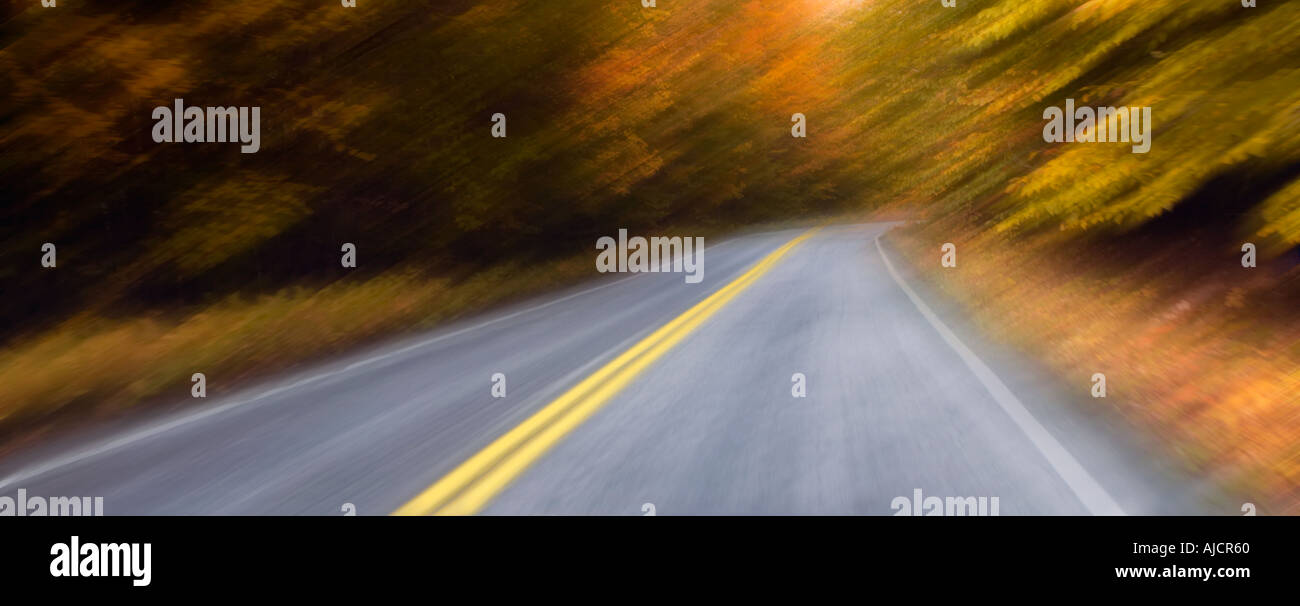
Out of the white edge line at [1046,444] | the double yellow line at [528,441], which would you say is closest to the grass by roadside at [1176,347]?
the white edge line at [1046,444]

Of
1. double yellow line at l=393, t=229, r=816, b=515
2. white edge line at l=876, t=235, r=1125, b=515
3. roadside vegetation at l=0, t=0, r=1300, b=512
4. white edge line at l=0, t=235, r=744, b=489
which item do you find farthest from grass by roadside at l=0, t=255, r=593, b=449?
white edge line at l=876, t=235, r=1125, b=515

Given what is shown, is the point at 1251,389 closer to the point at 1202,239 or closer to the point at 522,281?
the point at 1202,239

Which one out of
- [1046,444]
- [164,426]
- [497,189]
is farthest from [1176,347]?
[497,189]

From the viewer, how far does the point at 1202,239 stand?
11844mm

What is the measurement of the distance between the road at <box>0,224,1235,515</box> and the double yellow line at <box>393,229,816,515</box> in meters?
0.02

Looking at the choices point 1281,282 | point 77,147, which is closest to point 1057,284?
point 1281,282

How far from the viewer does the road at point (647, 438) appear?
5000mm

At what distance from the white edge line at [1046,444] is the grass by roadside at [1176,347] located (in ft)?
2.09

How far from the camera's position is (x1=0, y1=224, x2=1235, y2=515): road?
197 inches

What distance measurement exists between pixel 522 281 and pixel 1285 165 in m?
15.1

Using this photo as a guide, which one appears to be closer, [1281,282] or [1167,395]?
[1167,395]

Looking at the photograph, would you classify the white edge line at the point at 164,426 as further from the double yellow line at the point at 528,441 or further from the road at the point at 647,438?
the double yellow line at the point at 528,441
